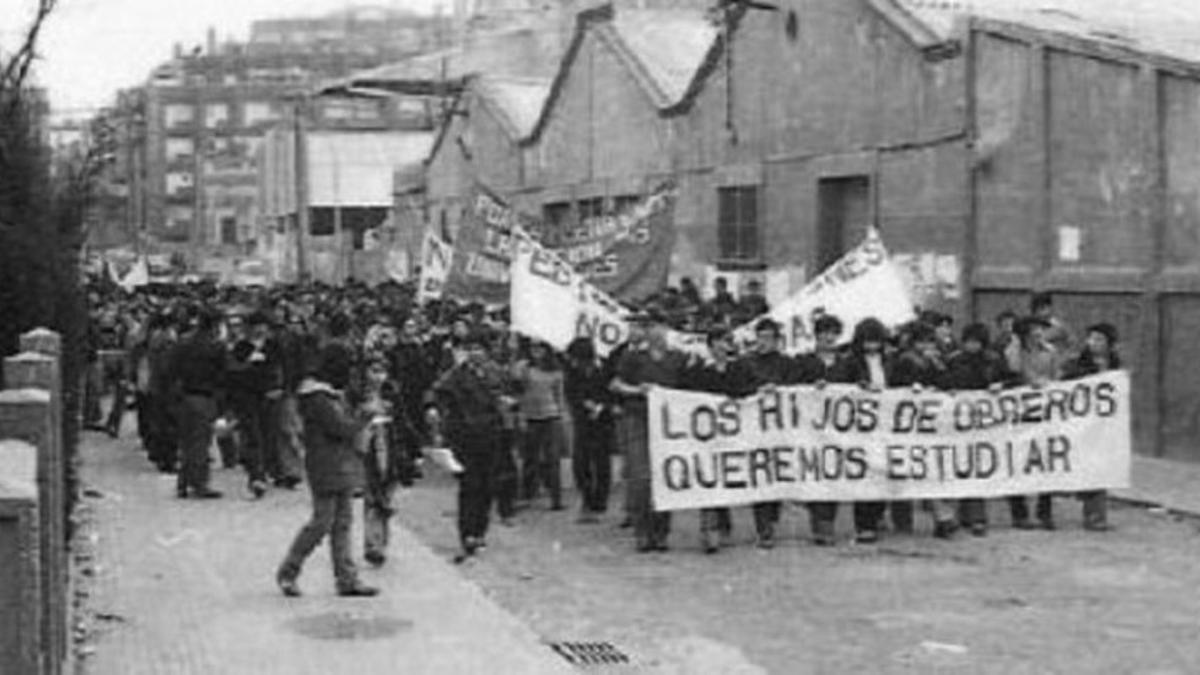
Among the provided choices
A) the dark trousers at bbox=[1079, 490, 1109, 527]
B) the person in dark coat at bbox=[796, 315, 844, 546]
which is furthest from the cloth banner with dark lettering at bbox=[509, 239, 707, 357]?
the dark trousers at bbox=[1079, 490, 1109, 527]

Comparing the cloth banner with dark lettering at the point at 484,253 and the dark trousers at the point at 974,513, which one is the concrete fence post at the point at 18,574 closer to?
the dark trousers at the point at 974,513

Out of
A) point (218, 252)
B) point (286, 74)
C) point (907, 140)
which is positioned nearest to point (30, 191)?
point (907, 140)

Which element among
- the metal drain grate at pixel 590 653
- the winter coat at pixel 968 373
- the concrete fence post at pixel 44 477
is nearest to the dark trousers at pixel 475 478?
the metal drain grate at pixel 590 653

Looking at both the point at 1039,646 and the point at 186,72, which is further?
the point at 186,72

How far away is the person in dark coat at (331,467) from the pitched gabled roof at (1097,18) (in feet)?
38.2

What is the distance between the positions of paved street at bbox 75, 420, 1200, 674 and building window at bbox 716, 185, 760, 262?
13.3 m

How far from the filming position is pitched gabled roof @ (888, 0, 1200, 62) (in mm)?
22797

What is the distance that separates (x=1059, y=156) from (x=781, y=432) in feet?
28.6

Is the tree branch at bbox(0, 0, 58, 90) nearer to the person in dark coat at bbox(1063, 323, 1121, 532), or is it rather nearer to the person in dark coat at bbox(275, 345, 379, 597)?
the person in dark coat at bbox(275, 345, 379, 597)

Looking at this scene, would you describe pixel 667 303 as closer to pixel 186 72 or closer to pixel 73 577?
pixel 73 577

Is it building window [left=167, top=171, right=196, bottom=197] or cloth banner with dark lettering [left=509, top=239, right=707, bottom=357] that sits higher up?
building window [left=167, top=171, right=196, bottom=197]

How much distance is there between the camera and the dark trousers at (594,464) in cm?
1645

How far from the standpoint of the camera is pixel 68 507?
38.0 feet

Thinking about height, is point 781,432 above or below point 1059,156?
below
